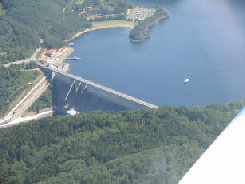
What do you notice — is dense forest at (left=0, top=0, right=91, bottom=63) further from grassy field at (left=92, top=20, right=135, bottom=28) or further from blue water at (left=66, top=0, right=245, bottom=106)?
blue water at (left=66, top=0, right=245, bottom=106)

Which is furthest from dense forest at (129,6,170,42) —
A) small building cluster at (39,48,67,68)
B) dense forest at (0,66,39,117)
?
dense forest at (0,66,39,117)

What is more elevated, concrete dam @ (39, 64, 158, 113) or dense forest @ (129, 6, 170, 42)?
dense forest @ (129, 6, 170, 42)

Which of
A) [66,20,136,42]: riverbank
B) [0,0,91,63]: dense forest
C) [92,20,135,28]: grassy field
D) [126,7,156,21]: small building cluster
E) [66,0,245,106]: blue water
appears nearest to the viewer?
[66,0,245,106]: blue water

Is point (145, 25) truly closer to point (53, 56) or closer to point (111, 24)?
point (111, 24)

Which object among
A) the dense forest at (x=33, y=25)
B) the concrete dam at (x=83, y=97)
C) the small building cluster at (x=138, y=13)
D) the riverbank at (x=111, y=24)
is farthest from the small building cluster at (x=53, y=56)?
the small building cluster at (x=138, y=13)

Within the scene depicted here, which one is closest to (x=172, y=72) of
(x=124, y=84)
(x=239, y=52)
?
(x=124, y=84)
